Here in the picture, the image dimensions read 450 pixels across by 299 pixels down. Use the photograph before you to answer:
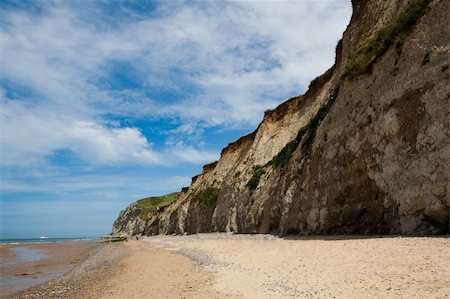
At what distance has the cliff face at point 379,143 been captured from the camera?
12.8 m

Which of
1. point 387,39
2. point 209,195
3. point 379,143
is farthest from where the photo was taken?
point 209,195

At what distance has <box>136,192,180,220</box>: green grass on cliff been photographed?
11193cm

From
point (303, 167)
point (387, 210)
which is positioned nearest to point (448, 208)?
point (387, 210)

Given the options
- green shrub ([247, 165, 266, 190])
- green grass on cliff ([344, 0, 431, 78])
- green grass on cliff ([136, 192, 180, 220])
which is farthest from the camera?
green grass on cliff ([136, 192, 180, 220])

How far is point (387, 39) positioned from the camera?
16.9 metres

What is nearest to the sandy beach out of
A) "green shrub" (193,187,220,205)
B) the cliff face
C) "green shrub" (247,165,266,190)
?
the cliff face

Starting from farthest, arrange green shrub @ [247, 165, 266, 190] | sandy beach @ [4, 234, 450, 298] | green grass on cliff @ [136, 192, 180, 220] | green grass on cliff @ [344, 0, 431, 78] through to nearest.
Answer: green grass on cliff @ [136, 192, 180, 220] < green shrub @ [247, 165, 266, 190] < green grass on cliff @ [344, 0, 431, 78] < sandy beach @ [4, 234, 450, 298]

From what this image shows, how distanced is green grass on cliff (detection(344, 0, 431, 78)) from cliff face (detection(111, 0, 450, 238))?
0.18 ft

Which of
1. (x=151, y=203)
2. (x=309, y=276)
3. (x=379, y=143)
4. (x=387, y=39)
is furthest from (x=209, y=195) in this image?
(x=151, y=203)

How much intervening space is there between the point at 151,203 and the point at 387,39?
11490 centimetres

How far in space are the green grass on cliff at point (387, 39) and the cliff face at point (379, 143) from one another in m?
0.05

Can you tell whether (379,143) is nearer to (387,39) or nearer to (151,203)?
(387,39)

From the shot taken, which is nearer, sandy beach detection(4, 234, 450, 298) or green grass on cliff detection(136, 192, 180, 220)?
sandy beach detection(4, 234, 450, 298)

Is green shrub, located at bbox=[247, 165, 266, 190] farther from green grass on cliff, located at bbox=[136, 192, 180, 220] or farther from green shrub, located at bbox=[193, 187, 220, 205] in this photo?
green grass on cliff, located at bbox=[136, 192, 180, 220]
